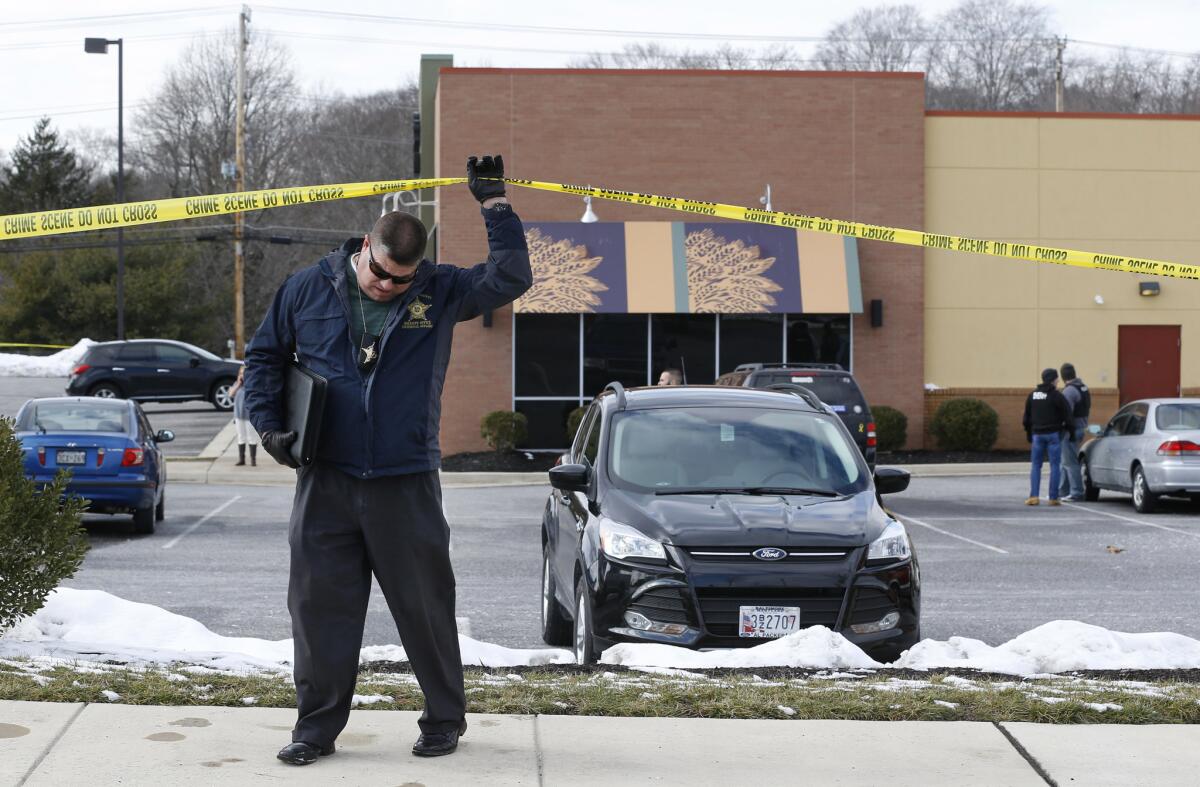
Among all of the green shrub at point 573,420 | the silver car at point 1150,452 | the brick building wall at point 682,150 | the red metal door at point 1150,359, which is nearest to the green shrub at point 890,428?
the brick building wall at point 682,150

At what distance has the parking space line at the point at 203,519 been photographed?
1580cm

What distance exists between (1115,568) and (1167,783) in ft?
30.5

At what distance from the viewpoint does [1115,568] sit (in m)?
14.0

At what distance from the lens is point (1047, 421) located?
20281 millimetres

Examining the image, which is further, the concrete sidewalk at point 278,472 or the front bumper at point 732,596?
the concrete sidewalk at point 278,472

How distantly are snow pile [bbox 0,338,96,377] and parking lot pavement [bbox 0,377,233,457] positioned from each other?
2.74 feet

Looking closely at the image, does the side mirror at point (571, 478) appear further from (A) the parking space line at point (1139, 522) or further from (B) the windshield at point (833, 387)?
(B) the windshield at point (833, 387)

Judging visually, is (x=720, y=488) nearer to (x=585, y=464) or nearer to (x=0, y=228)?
(x=585, y=464)

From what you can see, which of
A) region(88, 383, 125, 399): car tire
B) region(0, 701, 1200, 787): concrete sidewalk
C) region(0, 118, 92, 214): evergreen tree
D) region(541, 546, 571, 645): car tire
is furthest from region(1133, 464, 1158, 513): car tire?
region(0, 118, 92, 214): evergreen tree

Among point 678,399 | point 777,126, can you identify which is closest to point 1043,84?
point 777,126

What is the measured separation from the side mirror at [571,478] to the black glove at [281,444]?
11.6 ft

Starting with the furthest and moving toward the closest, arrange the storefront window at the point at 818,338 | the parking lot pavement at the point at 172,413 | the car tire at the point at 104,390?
the car tire at the point at 104,390 < the parking lot pavement at the point at 172,413 < the storefront window at the point at 818,338

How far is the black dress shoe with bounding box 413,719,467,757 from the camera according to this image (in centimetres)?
527

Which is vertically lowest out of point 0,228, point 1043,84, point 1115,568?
point 1115,568
